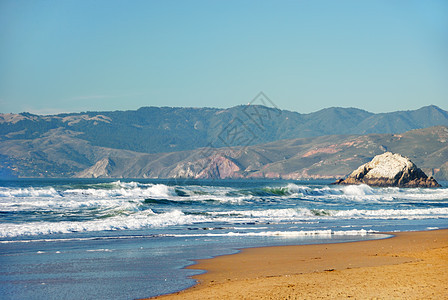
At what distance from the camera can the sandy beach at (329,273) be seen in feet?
35.8

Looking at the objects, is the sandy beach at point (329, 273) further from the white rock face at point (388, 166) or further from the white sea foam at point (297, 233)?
the white rock face at point (388, 166)

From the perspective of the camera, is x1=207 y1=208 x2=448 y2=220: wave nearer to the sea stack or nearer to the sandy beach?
the sandy beach

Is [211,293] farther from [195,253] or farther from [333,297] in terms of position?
[195,253]

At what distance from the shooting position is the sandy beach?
35.8 feet

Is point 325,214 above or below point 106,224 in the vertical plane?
below

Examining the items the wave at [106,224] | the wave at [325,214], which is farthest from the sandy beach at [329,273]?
the wave at [325,214]

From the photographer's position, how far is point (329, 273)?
13328 mm

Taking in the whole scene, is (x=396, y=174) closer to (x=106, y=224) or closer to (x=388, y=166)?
(x=388, y=166)

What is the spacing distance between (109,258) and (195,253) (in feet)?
9.21

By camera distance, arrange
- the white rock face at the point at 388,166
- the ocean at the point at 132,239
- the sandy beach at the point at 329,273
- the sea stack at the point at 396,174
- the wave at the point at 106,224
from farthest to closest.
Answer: the white rock face at the point at 388,166 → the sea stack at the point at 396,174 → the wave at the point at 106,224 → the ocean at the point at 132,239 → the sandy beach at the point at 329,273

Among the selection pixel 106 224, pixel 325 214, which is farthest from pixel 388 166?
pixel 106 224

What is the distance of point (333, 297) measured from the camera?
1046cm

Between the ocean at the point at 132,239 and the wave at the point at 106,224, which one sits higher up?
the wave at the point at 106,224

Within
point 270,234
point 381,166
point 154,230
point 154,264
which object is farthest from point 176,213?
point 381,166
